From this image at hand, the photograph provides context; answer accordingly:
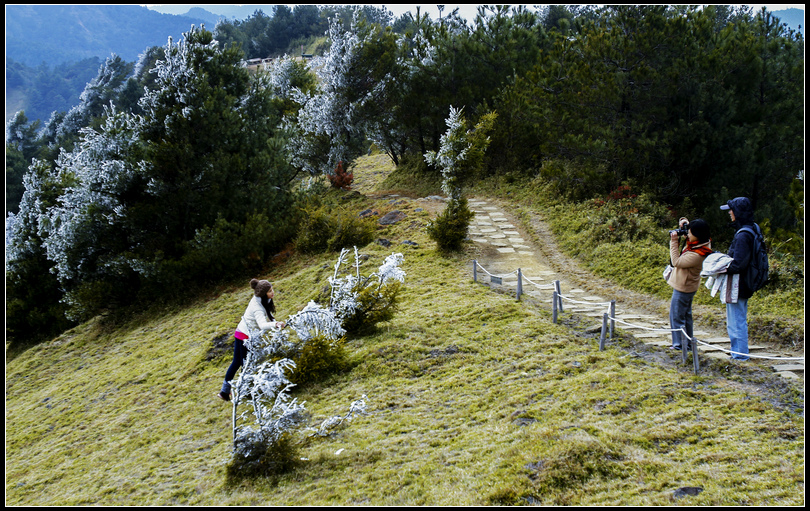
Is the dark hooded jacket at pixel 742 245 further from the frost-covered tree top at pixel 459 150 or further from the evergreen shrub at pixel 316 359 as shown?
the frost-covered tree top at pixel 459 150

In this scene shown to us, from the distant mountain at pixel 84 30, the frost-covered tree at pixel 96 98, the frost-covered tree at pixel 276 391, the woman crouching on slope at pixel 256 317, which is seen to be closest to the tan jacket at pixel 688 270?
the frost-covered tree at pixel 276 391

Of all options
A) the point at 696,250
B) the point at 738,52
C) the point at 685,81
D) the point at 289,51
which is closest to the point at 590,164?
the point at 685,81

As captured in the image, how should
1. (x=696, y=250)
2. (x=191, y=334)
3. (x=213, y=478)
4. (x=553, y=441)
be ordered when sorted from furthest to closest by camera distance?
1. (x=191, y=334)
2. (x=696, y=250)
3. (x=213, y=478)
4. (x=553, y=441)

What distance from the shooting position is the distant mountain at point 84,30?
161875 millimetres

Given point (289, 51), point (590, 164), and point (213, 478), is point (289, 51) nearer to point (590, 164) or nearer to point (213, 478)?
point (590, 164)

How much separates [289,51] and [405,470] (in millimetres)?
83009

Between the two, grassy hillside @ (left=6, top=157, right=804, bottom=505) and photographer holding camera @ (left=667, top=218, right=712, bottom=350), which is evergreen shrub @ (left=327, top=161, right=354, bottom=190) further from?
photographer holding camera @ (left=667, top=218, right=712, bottom=350)

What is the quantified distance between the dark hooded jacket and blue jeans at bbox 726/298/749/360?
0.15 m

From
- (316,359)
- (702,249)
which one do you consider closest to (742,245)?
(702,249)

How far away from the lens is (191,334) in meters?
12.1

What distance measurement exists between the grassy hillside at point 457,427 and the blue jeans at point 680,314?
0.48 meters

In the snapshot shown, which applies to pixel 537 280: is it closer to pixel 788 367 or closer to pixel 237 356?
pixel 788 367

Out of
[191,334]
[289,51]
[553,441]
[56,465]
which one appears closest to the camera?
[553,441]

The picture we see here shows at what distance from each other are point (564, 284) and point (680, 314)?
→ 4.47 m
